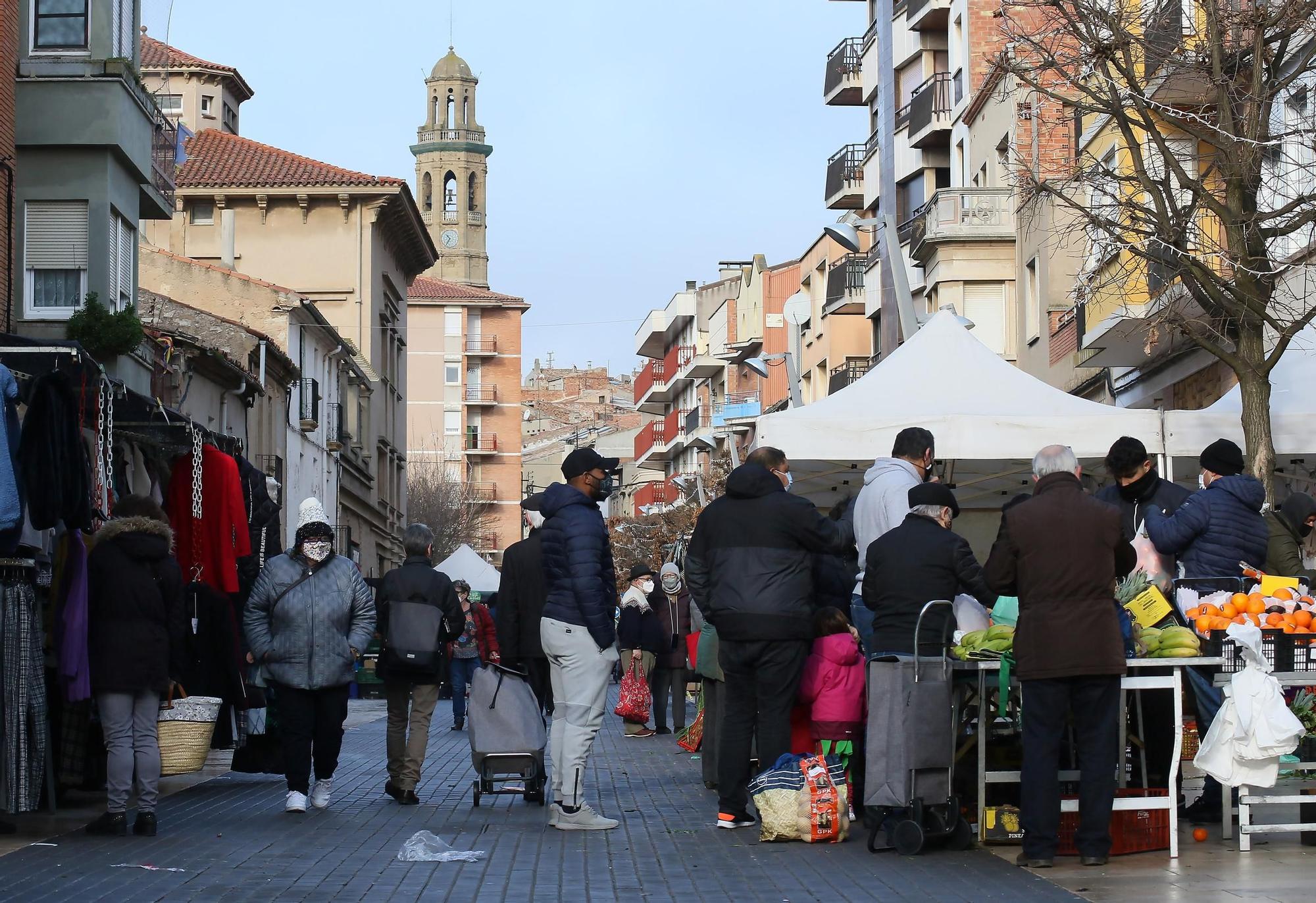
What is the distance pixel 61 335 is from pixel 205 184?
32521 mm

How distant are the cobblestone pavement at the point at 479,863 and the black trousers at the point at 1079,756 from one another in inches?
11.5

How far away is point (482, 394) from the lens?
120188mm

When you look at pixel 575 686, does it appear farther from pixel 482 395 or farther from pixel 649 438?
pixel 482 395

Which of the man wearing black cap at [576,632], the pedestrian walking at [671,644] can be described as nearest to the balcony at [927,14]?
the pedestrian walking at [671,644]

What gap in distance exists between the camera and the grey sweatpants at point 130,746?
38.2 ft

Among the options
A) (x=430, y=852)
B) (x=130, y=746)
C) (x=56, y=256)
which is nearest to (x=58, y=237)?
(x=56, y=256)

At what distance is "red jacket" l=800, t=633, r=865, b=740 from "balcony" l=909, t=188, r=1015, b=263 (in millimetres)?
33360

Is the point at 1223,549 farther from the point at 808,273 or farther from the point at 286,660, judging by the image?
the point at 808,273

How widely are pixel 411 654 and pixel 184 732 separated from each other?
6.70 feet

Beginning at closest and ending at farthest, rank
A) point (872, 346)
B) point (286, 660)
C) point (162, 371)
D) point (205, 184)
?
1. point (286, 660)
2. point (162, 371)
3. point (205, 184)
4. point (872, 346)

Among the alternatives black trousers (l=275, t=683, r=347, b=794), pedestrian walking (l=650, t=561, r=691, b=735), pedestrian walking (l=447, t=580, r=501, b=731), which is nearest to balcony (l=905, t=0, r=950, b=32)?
pedestrian walking (l=447, t=580, r=501, b=731)

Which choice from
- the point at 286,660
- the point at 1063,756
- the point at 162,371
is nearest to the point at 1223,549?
the point at 1063,756

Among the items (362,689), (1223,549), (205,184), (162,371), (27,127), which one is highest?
(205,184)

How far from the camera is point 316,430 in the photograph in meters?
50.0
